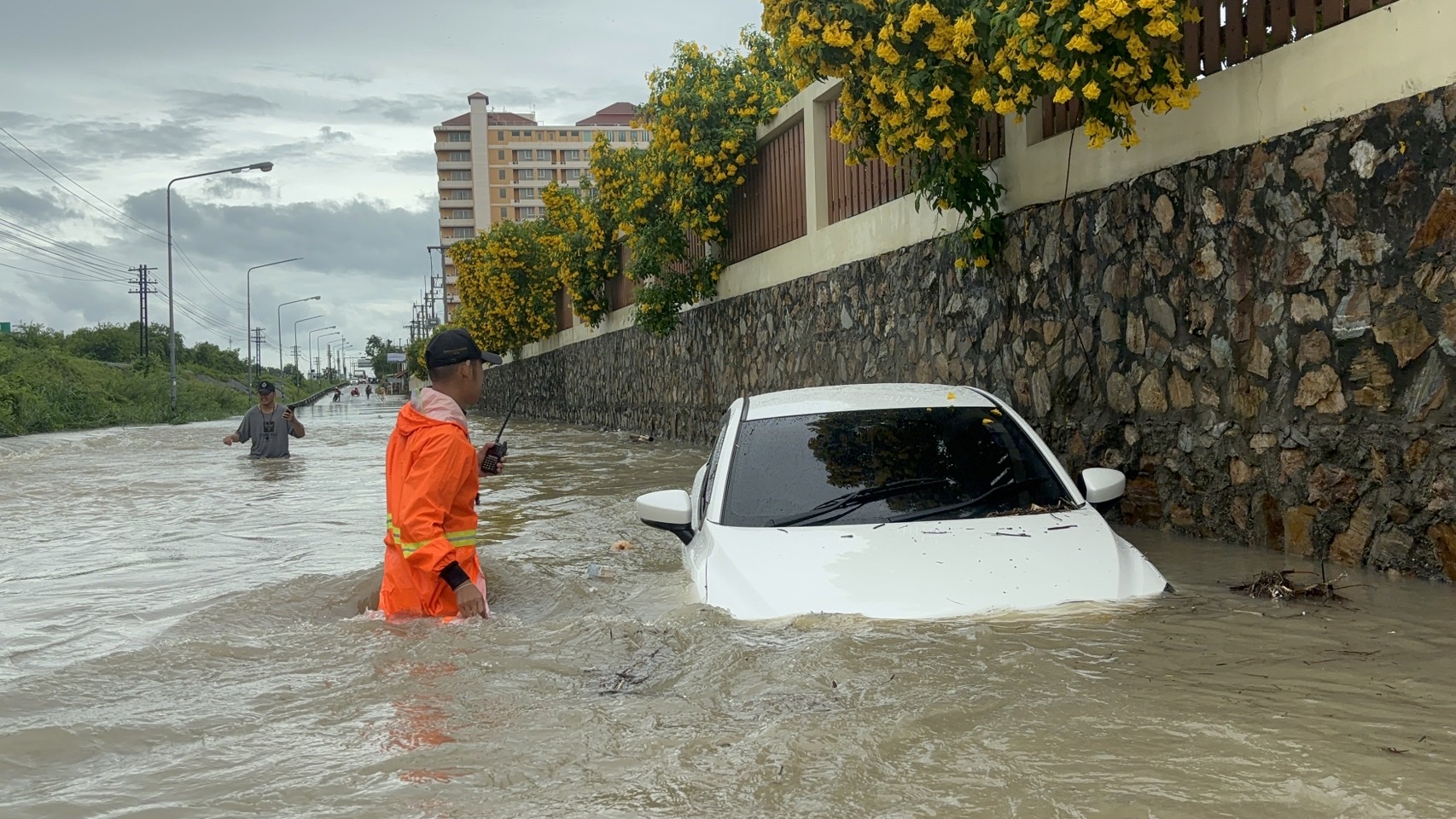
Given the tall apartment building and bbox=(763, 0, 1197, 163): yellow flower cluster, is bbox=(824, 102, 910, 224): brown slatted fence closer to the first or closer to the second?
bbox=(763, 0, 1197, 163): yellow flower cluster

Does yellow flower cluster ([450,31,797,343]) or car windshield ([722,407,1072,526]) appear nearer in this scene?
car windshield ([722,407,1072,526])

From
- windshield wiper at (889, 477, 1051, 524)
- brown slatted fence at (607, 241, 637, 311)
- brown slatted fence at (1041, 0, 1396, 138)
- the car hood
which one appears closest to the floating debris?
the car hood

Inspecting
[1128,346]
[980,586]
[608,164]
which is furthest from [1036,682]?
[608,164]

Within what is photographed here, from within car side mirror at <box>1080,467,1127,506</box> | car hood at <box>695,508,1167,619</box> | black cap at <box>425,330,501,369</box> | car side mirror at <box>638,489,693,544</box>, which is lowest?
car hood at <box>695,508,1167,619</box>

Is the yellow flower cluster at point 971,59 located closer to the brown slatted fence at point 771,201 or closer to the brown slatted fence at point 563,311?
the brown slatted fence at point 771,201

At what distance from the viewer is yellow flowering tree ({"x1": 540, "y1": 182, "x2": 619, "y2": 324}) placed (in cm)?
2442

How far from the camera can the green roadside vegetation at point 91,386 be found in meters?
33.2

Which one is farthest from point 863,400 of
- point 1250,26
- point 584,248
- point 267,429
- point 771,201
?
point 584,248

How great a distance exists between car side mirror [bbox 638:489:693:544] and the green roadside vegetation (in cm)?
2823

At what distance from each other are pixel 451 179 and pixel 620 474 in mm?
113348

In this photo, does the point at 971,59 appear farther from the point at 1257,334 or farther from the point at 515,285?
the point at 515,285

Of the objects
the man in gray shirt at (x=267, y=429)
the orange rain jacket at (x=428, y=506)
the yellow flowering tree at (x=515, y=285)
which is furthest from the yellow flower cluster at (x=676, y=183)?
the orange rain jacket at (x=428, y=506)

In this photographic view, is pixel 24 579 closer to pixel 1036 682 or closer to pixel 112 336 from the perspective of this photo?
pixel 1036 682

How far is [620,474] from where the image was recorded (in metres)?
14.4
